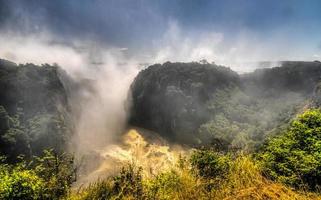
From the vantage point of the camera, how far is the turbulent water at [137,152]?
292ft

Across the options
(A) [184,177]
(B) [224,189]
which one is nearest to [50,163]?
(A) [184,177]

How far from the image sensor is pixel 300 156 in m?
14.8

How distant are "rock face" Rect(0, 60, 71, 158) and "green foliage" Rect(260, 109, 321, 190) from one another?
218 ft

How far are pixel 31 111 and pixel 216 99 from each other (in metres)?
62.3

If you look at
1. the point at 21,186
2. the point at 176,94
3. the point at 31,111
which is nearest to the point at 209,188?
the point at 21,186

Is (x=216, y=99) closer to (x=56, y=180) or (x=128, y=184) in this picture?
(x=128, y=184)

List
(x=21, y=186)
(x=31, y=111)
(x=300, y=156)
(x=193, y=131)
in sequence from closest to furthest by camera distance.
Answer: (x=21, y=186) < (x=300, y=156) < (x=31, y=111) < (x=193, y=131)

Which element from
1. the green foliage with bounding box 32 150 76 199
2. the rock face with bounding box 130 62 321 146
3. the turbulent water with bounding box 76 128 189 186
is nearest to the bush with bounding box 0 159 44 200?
the green foliage with bounding box 32 150 76 199

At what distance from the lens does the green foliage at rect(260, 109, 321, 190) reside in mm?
12477

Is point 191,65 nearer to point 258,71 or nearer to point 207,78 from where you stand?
point 207,78

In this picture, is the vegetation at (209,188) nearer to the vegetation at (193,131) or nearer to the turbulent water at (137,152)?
the vegetation at (193,131)

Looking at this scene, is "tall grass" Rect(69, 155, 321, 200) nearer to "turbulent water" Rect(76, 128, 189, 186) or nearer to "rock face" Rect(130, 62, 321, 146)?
"turbulent water" Rect(76, 128, 189, 186)

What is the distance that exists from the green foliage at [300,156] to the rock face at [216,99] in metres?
81.3

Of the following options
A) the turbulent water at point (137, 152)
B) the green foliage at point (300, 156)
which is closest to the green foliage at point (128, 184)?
the green foliage at point (300, 156)
